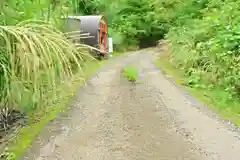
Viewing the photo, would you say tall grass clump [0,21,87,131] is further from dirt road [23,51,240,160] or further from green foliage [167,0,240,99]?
green foliage [167,0,240,99]

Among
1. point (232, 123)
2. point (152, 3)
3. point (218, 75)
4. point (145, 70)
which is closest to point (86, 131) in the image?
point (232, 123)

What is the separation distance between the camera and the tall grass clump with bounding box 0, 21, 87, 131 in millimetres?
4262

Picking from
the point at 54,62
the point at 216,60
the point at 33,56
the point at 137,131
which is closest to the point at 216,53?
the point at 216,60

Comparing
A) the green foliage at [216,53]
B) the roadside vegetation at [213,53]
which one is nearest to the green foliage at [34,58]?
the roadside vegetation at [213,53]

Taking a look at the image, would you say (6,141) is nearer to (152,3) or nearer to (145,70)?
(145,70)

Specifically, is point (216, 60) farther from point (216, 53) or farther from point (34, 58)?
point (34, 58)

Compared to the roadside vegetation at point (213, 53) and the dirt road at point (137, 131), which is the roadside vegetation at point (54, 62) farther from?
the dirt road at point (137, 131)

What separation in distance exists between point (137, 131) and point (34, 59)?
9.11 feet

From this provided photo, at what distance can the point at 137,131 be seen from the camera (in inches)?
253

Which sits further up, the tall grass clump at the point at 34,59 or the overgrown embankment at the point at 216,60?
the tall grass clump at the point at 34,59

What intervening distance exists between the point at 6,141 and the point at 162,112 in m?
3.15

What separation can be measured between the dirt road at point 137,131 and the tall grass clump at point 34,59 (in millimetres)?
1200

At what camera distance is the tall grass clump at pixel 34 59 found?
4262mm

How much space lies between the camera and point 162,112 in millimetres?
7762
